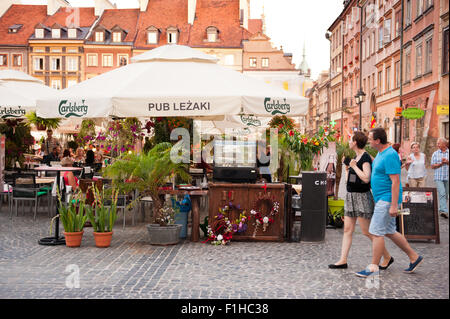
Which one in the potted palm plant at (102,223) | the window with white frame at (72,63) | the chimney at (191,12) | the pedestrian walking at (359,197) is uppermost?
the chimney at (191,12)

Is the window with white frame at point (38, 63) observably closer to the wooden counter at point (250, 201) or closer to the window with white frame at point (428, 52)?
the window with white frame at point (428, 52)

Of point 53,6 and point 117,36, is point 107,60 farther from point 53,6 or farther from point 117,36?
point 53,6

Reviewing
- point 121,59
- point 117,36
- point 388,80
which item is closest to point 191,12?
point 117,36

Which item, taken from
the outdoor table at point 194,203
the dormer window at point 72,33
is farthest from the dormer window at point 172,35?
the outdoor table at point 194,203

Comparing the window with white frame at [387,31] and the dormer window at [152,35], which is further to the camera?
the dormer window at [152,35]

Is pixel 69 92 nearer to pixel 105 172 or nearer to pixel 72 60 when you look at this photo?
pixel 105 172

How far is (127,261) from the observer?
6.87 metres

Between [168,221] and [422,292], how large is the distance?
3892 mm

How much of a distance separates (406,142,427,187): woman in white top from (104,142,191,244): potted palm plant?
6.51 metres

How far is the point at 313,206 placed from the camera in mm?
8320

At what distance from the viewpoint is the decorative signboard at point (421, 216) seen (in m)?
8.59

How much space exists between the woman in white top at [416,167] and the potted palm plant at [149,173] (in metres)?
6.51

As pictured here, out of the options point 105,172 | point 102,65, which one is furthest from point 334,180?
point 102,65
